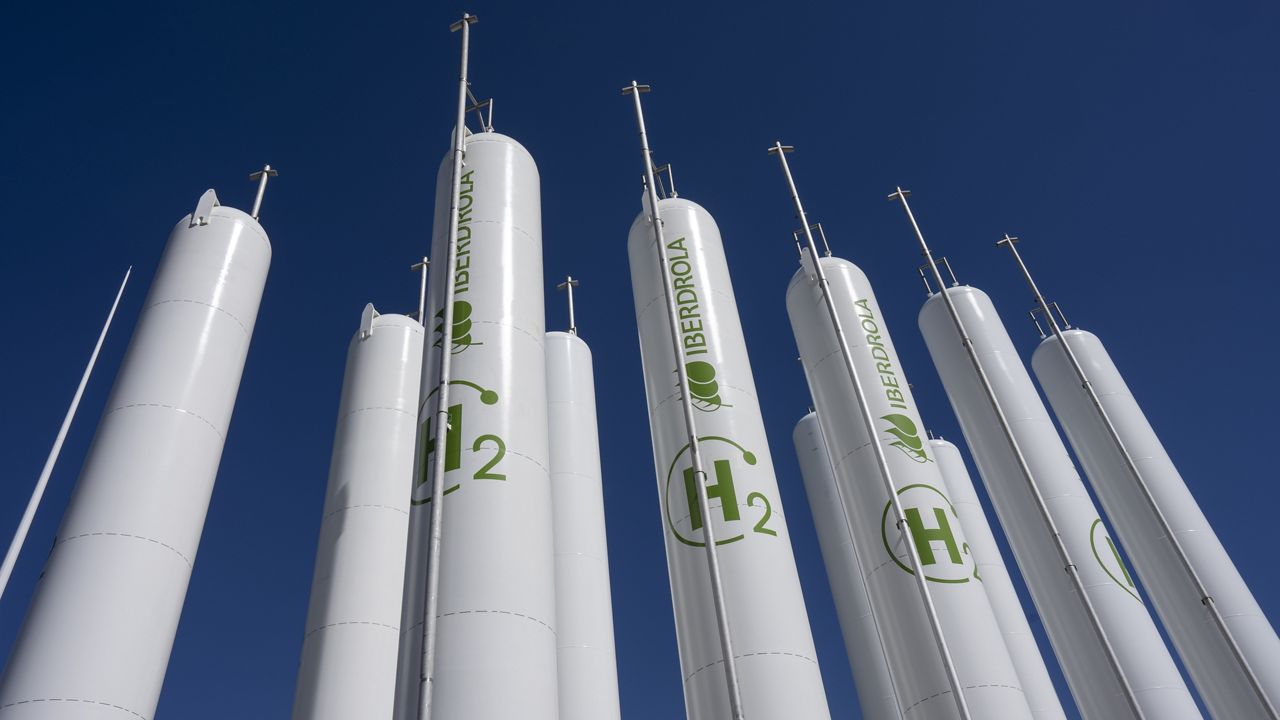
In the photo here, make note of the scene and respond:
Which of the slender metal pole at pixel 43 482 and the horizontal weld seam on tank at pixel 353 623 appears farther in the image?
the horizontal weld seam on tank at pixel 353 623

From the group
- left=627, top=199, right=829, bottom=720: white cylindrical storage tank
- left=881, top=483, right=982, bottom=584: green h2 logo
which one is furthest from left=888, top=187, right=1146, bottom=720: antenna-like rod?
left=627, top=199, right=829, bottom=720: white cylindrical storage tank

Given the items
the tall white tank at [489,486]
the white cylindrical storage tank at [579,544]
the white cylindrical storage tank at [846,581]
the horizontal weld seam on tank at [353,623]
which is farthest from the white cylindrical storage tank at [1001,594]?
the horizontal weld seam on tank at [353,623]

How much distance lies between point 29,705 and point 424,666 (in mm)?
5112

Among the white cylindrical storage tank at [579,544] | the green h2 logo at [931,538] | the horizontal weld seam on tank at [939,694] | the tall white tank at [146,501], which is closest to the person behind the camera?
the tall white tank at [146,501]

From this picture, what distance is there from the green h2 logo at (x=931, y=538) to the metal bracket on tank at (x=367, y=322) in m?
11.7

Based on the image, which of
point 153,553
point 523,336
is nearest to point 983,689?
point 523,336

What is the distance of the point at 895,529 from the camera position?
14.8 m

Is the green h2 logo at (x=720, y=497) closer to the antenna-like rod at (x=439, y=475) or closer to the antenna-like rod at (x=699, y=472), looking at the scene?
the antenna-like rod at (x=699, y=472)

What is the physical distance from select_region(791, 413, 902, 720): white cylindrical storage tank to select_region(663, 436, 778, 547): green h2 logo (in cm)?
747

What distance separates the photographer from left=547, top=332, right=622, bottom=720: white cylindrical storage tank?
16531mm

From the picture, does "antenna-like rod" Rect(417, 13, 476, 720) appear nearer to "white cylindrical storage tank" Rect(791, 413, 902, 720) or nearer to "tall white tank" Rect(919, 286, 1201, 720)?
"white cylindrical storage tank" Rect(791, 413, 902, 720)

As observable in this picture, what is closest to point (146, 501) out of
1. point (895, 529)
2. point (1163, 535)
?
point (895, 529)

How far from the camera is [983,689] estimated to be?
13.3 m

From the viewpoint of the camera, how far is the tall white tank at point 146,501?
1055 cm
